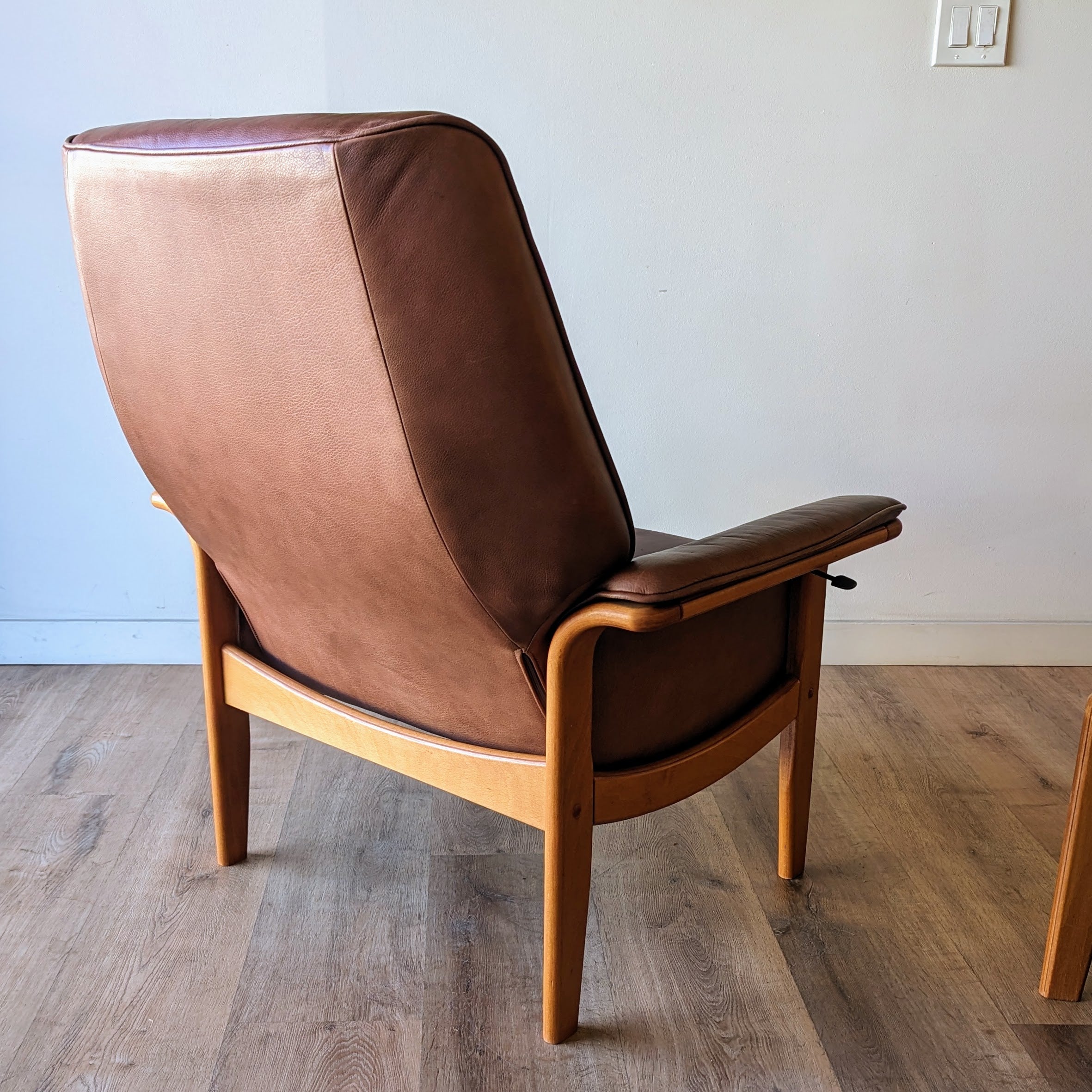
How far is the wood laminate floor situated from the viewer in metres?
1.20

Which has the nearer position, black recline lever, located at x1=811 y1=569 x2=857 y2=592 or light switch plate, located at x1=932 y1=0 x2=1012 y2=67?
black recline lever, located at x1=811 y1=569 x2=857 y2=592

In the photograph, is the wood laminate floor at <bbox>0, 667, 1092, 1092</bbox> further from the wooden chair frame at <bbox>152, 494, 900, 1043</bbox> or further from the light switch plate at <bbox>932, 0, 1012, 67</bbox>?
the light switch plate at <bbox>932, 0, 1012, 67</bbox>

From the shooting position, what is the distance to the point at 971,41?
207 centimetres

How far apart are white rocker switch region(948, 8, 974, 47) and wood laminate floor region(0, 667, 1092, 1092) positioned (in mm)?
1342

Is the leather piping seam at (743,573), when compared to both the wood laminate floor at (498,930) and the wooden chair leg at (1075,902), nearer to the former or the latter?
the wooden chair leg at (1075,902)

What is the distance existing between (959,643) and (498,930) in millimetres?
1401

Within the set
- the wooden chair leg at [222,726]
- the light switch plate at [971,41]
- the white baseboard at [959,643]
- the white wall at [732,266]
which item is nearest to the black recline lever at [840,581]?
the wooden chair leg at [222,726]

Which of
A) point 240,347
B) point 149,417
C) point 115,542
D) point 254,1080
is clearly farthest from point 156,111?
point 254,1080

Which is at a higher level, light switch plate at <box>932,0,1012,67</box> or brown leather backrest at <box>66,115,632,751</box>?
light switch plate at <box>932,0,1012,67</box>

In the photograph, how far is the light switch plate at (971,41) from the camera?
204cm

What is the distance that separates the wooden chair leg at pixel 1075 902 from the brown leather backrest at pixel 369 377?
23.9 inches

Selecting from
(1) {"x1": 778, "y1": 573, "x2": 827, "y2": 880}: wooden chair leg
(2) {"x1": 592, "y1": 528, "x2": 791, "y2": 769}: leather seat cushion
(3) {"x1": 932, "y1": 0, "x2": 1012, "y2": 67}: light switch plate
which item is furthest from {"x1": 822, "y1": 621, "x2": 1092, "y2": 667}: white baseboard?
(3) {"x1": 932, "y1": 0, "x2": 1012, "y2": 67}: light switch plate

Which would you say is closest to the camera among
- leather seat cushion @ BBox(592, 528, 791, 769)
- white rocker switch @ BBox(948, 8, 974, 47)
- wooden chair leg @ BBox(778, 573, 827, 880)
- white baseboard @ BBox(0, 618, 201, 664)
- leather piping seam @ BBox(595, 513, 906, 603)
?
leather piping seam @ BBox(595, 513, 906, 603)

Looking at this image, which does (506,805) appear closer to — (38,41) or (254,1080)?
(254,1080)
